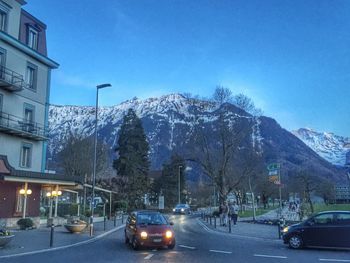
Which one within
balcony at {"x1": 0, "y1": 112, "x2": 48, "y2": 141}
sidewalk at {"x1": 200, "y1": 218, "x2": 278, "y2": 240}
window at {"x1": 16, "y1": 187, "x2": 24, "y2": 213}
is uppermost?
balcony at {"x1": 0, "y1": 112, "x2": 48, "y2": 141}

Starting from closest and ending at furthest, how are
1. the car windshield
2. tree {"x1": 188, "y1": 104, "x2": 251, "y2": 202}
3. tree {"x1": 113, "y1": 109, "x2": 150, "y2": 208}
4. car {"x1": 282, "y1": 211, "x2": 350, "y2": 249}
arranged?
car {"x1": 282, "y1": 211, "x2": 350, "y2": 249} < the car windshield < tree {"x1": 188, "y1": 104, "x2": 251, "y2": 202} < tree {"x1": 113, "y1": 109, "x2": 150, "y2": 208}

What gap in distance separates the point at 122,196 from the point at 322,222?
5332 cm

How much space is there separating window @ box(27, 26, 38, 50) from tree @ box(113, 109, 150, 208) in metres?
38.4

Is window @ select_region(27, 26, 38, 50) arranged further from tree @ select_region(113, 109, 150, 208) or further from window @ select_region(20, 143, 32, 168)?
tree @ select_region(113, 109, 150, 208)

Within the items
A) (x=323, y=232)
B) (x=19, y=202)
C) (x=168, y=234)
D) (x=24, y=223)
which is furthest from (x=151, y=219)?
(x=19, y=202)

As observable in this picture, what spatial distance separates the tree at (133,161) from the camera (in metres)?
70.3

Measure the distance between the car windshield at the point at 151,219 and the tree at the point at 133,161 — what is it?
5058 cm

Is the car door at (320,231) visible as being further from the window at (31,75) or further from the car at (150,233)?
the window at (31,75)

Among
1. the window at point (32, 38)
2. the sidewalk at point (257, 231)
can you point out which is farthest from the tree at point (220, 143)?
the window at point (32, 38)

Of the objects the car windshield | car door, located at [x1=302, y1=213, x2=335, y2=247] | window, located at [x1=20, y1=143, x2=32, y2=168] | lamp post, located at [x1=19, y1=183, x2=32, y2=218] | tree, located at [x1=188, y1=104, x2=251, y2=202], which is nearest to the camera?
car door, located at [x1=302, y1=213, x2=335, y2=247]

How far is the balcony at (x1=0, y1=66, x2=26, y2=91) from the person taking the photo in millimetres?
30216

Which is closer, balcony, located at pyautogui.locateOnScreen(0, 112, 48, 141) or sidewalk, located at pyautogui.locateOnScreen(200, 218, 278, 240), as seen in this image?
sidewalk, located at pyautogui.locateOnScreen(200, 218, 278, 240)

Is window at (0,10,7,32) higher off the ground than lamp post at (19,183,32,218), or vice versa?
window at (0,10,7,32)

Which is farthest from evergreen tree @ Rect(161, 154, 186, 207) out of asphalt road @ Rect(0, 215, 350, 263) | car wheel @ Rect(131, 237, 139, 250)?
car wheel @ Rect(131, 237, 139, 250)
